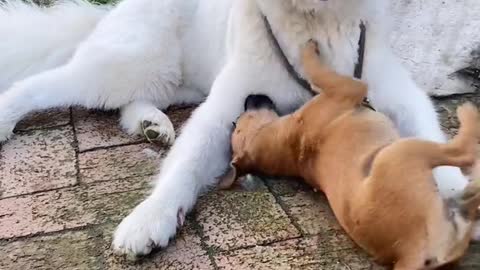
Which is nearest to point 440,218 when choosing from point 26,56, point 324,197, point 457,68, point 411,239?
point 411,239

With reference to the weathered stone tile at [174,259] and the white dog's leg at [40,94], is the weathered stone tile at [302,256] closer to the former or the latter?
the weathered stone tile at [174,259]

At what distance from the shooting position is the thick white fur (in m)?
3.08

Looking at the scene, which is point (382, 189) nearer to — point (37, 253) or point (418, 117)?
point (418, 117)

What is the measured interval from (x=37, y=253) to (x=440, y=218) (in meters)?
1.45

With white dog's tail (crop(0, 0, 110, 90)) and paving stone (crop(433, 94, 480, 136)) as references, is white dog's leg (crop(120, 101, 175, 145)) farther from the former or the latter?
paving stone (crop(433, 94, 480, 136))

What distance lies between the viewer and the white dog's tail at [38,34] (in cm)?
451

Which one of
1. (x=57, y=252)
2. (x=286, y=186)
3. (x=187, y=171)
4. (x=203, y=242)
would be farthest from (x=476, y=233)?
(x=57, y=252)

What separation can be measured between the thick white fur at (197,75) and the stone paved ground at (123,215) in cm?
12

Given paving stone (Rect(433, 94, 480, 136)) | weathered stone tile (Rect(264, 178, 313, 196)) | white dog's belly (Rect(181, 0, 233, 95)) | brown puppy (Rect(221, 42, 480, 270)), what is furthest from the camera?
white dog's belly (Rect(181, 0, 233, 95))

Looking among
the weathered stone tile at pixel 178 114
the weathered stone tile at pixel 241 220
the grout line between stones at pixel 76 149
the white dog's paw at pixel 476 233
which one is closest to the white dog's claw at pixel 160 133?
the weathered stone tile at pixel 178 114

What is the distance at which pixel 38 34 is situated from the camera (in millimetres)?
4555

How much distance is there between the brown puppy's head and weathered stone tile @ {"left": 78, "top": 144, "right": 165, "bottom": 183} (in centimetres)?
45

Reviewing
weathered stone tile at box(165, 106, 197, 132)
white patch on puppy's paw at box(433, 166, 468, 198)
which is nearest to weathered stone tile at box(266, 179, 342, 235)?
white patch on puppy's paw at box(433, 166, 468, 198)

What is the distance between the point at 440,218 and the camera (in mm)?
2203
